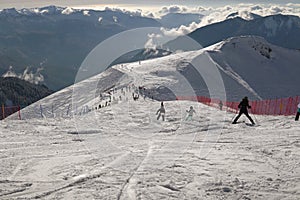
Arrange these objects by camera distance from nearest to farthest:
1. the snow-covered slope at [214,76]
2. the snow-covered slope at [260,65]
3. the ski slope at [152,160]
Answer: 1. the ski slope at [152,160]
2. the snow-covered slope at [214,76]
3. the snow-covered slope at [260,65]

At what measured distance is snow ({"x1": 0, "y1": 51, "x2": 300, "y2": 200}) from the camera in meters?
9.17

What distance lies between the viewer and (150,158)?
1234 cm

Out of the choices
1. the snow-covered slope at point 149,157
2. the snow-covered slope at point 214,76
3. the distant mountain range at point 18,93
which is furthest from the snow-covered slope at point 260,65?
the distant mountain range at point 18,93

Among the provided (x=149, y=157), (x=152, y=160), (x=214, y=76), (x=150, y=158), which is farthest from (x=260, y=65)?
(x=152, y=160)

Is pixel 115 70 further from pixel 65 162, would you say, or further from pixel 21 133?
pixel 65 162

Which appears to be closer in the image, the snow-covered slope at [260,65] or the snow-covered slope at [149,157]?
the snow-covered slope at [149,157]

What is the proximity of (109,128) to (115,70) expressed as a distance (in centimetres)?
7062

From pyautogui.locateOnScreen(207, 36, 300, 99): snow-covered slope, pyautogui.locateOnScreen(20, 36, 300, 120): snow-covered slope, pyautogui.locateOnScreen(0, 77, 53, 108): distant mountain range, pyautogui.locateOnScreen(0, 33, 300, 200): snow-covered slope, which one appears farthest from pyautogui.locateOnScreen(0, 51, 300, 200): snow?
pyautogui.locateOnScreen(0, 77, 53, 108): distant mountain range

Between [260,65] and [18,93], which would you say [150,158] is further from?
[18,93]

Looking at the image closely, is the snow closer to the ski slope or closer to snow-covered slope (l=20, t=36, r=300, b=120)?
the ski slope

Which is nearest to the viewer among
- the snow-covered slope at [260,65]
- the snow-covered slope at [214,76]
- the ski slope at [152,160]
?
the ski slope at [152,160]

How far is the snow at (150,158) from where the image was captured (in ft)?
30.1

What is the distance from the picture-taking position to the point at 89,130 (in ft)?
63.4

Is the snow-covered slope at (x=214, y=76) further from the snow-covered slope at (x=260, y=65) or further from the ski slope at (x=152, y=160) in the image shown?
the ski slope at (x=152, y=160)
